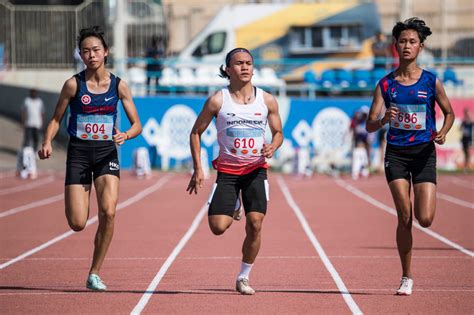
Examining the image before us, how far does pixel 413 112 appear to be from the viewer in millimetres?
9852

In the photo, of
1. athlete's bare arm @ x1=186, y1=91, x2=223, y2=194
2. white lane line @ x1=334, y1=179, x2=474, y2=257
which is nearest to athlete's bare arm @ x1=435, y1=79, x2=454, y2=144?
athlete's bare arm @ x1=186, y1=91, x2=223, y2=194

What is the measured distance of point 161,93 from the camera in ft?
108

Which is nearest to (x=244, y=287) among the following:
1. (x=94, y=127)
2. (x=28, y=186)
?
(x=94, y=127)

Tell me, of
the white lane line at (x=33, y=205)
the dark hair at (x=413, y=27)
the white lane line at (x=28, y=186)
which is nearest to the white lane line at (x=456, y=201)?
the white lane line at (x=33, y=205)

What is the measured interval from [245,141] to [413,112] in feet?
4.57

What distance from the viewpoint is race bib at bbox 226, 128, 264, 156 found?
979 cm

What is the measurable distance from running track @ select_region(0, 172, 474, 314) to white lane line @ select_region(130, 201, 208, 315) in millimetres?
11

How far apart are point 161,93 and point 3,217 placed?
14.9 meters

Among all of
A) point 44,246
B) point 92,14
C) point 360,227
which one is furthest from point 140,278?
point 92,14

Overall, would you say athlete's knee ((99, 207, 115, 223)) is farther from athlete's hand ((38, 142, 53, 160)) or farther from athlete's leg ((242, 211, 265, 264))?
athlete's leg ((242, 211, 265, 264))

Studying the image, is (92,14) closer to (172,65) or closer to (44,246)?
(172,65)

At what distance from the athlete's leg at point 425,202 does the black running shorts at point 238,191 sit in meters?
1.23

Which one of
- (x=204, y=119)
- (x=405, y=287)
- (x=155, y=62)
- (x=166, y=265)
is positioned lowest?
(x=166, y=265)

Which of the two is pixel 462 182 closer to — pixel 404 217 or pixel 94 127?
pixel 404 217
